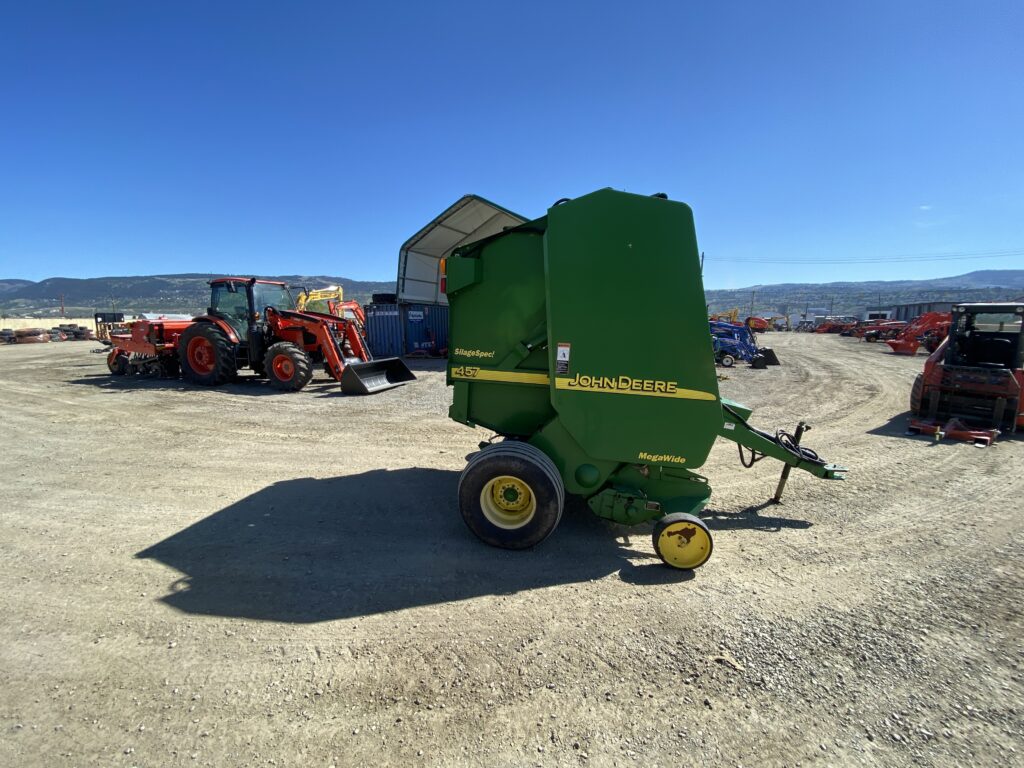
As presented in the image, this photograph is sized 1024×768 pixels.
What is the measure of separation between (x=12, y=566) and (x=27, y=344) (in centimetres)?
3683

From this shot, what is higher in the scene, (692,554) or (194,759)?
(692,554)

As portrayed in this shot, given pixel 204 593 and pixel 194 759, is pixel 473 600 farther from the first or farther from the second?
pixel 204 593

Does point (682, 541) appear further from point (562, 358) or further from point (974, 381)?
point (974, 381)

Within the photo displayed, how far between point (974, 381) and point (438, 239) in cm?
1721

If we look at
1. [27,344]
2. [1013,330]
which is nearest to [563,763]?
[1013,330]

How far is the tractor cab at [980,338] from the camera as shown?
28.7 ft

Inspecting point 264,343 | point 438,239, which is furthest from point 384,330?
point 264,343

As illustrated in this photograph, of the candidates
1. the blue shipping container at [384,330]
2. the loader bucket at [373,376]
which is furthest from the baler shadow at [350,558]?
the blue shipping container at [384,330]

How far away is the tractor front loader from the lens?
363 cm

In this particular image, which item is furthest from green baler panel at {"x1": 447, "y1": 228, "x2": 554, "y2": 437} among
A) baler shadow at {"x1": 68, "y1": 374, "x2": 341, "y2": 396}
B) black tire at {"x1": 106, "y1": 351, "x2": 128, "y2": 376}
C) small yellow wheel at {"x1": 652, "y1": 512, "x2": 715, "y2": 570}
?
black tire at {"x1": 106, "y1": 351, "x2": 128, "y2": 376}

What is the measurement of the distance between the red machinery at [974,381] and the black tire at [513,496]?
7.72 meters

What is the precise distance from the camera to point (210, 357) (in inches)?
474

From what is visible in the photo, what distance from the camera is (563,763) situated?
81.2 inches

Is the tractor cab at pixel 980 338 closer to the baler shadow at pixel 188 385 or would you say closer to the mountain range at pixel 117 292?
the baler shadow at pixel 188 385
